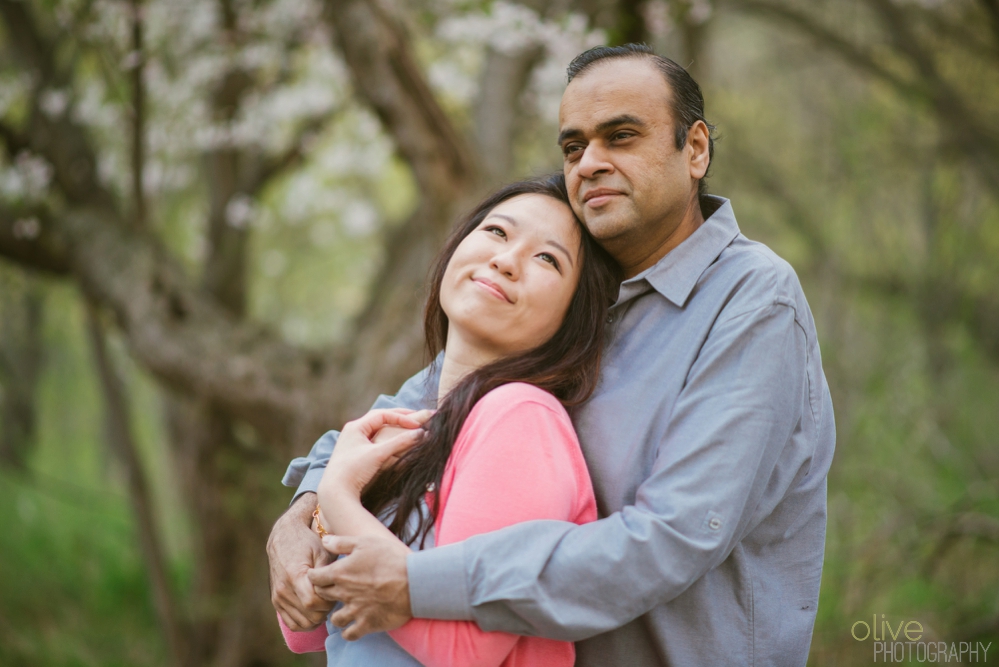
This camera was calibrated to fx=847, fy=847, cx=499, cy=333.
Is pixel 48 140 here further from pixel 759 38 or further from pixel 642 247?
pixel 759 38

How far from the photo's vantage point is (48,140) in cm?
496

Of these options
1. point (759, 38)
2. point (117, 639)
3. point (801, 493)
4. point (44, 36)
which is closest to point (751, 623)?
point (801, 493)

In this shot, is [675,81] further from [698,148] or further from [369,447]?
[369,447]

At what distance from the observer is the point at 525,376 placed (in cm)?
175

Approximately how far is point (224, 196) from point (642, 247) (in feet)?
15.0

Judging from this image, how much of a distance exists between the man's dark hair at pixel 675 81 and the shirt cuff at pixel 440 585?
990mm

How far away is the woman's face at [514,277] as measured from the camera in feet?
5.87

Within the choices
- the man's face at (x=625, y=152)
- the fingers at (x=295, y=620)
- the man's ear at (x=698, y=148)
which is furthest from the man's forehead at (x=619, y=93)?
the fingers at (x=295, y=620)

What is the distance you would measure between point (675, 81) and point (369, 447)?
1015mm

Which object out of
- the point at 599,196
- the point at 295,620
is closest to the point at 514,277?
the point at 599,196

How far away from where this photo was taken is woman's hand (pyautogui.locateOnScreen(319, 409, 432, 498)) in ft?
5.46

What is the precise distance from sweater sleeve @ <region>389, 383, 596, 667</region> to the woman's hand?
5.7 inches

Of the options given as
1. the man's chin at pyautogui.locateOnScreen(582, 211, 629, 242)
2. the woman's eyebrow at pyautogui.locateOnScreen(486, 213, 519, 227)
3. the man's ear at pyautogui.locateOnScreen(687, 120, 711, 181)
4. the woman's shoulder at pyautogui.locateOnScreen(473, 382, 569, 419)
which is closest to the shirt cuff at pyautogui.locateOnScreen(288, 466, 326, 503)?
the woman's shoulder at pyautogui.locateOnScreen(473, 382, 569, 419)

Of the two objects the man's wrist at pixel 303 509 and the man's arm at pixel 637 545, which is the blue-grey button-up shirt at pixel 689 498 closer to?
the man's arm at pixel 637 545
